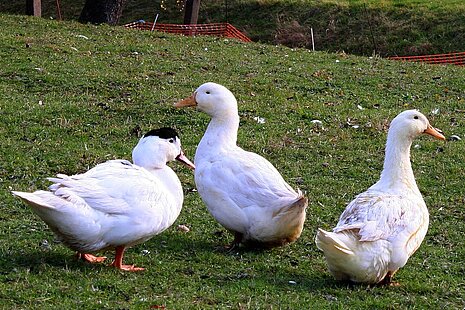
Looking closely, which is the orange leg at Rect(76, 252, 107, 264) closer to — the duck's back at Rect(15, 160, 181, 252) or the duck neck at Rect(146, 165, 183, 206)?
the duck's back at Rect(15, 160, 181, 252)

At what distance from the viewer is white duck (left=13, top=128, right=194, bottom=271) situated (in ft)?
20.8

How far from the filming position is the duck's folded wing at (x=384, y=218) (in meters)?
6.54

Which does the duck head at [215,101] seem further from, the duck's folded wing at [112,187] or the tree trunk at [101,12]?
the tree trunk at [101,12]

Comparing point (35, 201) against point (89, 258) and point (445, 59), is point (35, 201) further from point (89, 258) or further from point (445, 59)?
point (445, 59)

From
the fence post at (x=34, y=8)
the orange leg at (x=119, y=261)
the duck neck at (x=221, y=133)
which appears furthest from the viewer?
the fence post at (x=34, y=8)

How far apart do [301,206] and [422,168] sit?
3.84 m

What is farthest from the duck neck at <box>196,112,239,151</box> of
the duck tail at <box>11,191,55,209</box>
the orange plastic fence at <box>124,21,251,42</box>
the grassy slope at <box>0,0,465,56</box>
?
the grassy slope at <box>0,0,465,56</box>

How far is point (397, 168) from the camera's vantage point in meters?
7.49

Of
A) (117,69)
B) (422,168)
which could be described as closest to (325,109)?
(422,168)

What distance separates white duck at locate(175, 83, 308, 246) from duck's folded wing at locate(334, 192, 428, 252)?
529 mm

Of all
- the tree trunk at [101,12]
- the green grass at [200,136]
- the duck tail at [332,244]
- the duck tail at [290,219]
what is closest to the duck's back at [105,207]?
the green grass at [200,136]

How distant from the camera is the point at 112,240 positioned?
21.6 ft

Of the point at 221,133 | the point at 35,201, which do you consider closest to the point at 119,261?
the point at 35,201

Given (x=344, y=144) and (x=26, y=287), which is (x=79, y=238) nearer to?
(x=26, y=287)
